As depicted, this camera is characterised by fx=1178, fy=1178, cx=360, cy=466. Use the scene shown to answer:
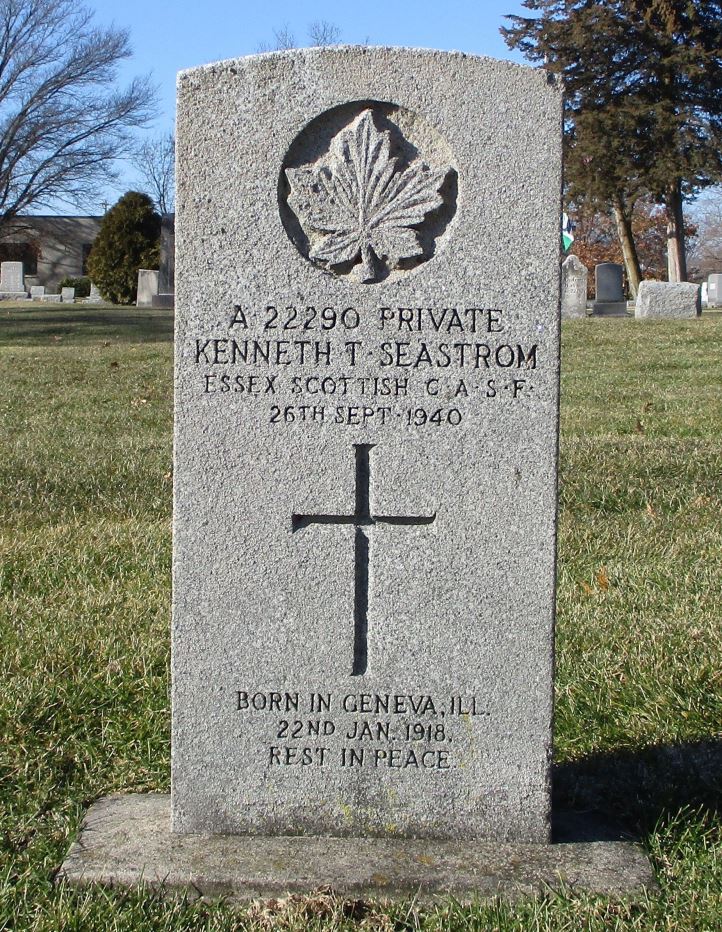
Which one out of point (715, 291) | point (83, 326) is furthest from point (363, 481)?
point (715, 291)

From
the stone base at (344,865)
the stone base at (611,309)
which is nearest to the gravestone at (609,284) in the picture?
the stone base at (611,309)

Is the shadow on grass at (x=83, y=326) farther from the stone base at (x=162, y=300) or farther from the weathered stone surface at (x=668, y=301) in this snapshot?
the weathered stone surface at (x=668, y=301)

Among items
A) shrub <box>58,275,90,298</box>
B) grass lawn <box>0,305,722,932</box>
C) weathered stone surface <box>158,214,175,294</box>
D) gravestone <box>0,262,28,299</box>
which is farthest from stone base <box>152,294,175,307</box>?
grass lawn <box>0,305,722,932</box>

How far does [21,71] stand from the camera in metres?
36.0

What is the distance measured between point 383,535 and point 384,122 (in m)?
1.00

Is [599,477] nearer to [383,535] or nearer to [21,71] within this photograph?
[383,535]

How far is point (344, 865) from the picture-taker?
2855mm

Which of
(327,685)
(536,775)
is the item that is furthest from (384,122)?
(536,775)

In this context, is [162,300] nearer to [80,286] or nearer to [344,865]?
[80,286]

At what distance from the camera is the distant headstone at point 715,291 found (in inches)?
1587

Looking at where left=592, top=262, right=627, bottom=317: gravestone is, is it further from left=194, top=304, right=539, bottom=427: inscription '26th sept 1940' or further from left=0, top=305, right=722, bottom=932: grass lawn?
left=194, top=304, right=539, bottom=427: inscription '26th sept 1940'

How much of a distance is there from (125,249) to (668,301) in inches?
795

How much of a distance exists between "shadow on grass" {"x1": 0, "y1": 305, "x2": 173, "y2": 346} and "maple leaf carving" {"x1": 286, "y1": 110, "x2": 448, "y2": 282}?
47.6 ft

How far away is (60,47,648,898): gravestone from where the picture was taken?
9.21 ft
